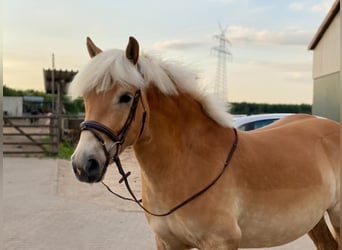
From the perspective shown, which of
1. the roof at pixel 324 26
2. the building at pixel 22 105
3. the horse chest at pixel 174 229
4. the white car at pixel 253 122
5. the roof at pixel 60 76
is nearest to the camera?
the horse chest at pixel 174 229

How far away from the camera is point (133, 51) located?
2178 mm

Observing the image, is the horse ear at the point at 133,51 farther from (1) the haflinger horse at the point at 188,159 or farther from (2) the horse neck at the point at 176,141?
(2) the horse neck at the point at 176,141

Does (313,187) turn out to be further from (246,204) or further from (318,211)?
(246,204)

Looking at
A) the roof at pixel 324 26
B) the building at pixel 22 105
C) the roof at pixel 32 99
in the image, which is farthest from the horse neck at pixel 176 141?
the roof at pixel 32 99

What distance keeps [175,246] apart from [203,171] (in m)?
0.49

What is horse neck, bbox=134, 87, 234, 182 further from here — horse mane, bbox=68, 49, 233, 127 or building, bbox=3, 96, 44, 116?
building, bbox=3, 96, 44, 116

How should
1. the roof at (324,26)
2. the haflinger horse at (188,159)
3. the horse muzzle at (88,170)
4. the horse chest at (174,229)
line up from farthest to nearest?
the roof at (324,26) < the horse chest at (174,229) < the haflinger horse at (188,159) < the horse muzzle at (88,170)

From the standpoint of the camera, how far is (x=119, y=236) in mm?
5090

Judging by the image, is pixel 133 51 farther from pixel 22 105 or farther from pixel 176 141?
pixel 22 105

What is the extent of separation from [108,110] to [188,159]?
0.57 metres

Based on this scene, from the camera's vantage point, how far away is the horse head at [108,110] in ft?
6.49

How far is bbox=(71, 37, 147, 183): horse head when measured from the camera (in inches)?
77.9

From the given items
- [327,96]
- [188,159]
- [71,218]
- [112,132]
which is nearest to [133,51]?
[112,132]

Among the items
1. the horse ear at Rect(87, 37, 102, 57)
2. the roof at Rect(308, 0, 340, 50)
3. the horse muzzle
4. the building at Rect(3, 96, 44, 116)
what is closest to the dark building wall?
the roof at Rect(308, 0, 340, 50)
